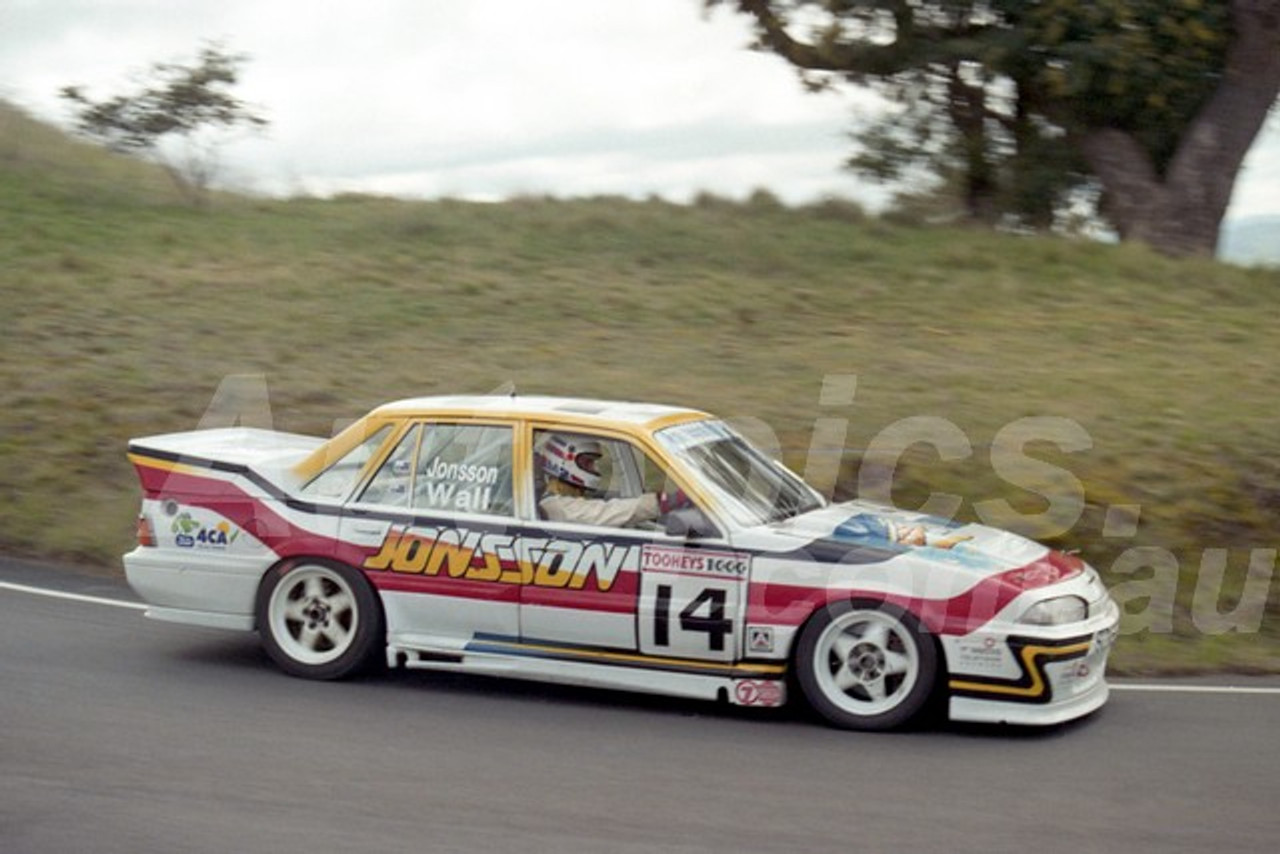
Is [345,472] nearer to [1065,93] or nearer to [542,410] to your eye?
[542,410]

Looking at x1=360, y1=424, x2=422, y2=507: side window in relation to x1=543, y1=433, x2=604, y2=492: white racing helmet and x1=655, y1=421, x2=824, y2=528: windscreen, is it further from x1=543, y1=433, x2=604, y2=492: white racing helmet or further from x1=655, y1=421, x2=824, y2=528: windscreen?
x1=655, y1=421, x2=824, y2=528: windscreen

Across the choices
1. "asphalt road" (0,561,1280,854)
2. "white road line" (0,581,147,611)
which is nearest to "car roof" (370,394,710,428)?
"asphalt road" (0,561,1280,854)

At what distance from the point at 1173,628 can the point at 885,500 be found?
2.52 metres

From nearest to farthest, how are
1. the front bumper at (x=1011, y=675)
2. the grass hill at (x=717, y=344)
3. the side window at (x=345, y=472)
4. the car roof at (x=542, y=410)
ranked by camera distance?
1. the front bumper at (x=1011, y=675)
2. the car roof at (x=542, y=410)
3. the side window at (x=345, y=472)
4. the grass hill at (x=717, y=344)

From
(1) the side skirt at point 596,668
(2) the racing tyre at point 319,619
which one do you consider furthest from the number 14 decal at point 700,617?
(2) the racing tyre at point 319,619

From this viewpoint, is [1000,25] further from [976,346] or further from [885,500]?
[885,500]

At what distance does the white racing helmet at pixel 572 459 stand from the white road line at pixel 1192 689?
10.2 ft

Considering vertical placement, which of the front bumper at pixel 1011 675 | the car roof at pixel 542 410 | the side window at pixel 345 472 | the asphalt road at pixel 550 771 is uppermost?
the car roof at pixel 542 410

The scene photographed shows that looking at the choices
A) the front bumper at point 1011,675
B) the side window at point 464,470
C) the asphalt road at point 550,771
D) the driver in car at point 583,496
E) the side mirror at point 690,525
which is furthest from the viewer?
the side window at point 464,470

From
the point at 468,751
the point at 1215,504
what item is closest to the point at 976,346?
the point at 1215,504

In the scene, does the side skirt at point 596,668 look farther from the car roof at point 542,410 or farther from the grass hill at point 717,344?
the grass hill at point 717,344

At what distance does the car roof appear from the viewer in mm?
9047

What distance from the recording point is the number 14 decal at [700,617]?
8367 mm

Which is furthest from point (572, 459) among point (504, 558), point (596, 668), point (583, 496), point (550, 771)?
point (550, 771)
